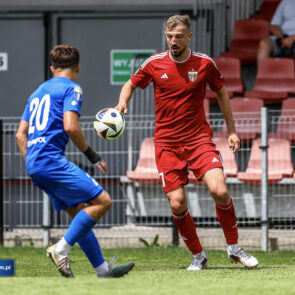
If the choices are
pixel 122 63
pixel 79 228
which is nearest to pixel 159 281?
pixel 79 228

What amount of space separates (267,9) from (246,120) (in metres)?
3.96

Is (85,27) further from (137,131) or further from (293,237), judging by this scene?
(293,237)

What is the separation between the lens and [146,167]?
1228cm

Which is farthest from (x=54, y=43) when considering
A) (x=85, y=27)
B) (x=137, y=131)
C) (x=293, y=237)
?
(x=293, y=237)

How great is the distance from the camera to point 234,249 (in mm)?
8242

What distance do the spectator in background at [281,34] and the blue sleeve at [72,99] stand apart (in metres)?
7.77

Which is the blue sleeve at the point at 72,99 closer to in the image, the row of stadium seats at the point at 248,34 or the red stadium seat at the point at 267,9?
the row of stadium seats at the point at 248,34

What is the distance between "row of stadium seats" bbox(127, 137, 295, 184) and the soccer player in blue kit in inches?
196

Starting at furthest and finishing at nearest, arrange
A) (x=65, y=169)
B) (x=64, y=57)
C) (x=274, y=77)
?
1. (x=274, y=77)
2. (x=64, y=57)
3. (x=65, y=169)

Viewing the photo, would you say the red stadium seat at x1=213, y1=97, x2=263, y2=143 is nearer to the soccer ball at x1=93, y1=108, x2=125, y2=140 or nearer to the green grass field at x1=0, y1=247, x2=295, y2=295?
the green grass field at x1=0, y1=247, x2=295, y2=295

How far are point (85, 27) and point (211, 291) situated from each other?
9.63 metres

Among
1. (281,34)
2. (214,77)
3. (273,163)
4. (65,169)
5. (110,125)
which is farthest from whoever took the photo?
(281,34)

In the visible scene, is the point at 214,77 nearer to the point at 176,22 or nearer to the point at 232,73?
the point at 176,22

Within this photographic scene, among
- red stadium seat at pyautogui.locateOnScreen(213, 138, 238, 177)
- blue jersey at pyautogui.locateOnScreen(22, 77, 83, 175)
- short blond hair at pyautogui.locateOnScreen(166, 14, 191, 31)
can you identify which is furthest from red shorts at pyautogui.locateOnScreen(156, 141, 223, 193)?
red stadium seat at pyautogui.locateOnScreen(213, 138, 238, 177)
